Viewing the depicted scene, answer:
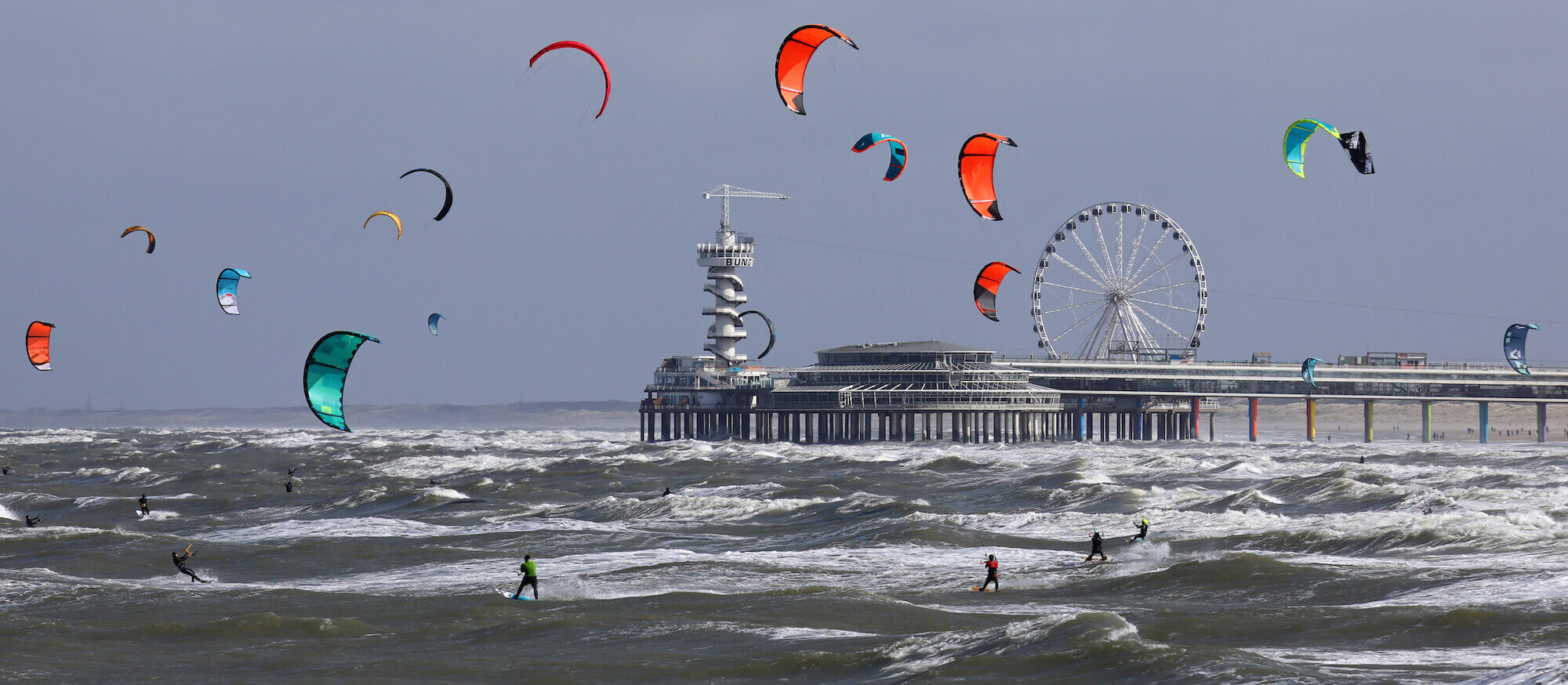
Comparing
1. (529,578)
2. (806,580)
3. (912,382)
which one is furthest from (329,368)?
(912,382)

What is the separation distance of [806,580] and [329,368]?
10.1 m

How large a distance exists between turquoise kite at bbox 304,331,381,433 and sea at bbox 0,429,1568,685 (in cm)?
321


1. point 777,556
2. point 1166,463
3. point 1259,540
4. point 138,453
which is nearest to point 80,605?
point 777,556

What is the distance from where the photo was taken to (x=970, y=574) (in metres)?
26.4

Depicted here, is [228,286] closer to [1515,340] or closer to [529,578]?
[529,578]

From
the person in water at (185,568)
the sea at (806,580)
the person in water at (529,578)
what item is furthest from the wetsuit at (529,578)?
the person in water at (185,568)

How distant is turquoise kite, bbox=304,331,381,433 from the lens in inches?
709

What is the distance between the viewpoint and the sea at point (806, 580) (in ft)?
59.1

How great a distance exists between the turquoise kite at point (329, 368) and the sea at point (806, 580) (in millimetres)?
3213

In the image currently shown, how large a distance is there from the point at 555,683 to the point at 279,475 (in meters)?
44.0

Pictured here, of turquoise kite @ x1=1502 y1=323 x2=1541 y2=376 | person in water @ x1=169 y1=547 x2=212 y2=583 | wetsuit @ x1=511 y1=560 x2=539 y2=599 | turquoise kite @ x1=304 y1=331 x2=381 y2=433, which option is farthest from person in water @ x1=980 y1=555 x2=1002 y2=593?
turquoise kite @ x1=1502 y1=323 x2=1541 y2=376

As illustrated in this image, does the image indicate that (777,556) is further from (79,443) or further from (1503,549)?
(79,443)

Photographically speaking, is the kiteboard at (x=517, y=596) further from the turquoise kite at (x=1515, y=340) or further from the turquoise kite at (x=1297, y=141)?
the turquoise kite at (x=1515, y=340)

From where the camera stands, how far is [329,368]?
18297mm
